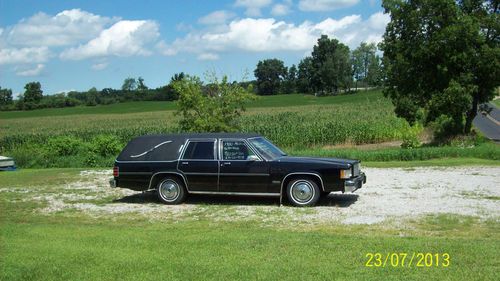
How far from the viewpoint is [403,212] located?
10500mm

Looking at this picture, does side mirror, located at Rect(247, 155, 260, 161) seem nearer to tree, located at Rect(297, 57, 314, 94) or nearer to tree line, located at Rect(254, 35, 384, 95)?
tree line, located at Rect(254, 35, 384, 95)

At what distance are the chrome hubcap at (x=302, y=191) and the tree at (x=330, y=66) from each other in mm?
113572

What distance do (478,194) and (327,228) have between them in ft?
16.7

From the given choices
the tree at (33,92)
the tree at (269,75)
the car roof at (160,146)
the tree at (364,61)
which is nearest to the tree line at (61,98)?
the tree at (33,92)

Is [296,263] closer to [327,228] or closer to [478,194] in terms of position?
[327,228]

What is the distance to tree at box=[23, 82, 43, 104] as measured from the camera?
12231 cm

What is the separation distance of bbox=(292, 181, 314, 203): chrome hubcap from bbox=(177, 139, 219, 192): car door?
71.0 inches

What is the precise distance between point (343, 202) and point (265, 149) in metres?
2.09

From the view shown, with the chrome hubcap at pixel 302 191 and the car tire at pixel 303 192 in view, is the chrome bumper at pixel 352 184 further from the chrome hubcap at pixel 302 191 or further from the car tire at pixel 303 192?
the chrome hubcap at pixel 302 191

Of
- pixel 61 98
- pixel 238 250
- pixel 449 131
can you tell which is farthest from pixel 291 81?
pixel 238 250

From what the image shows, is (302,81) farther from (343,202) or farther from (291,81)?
(343,202)

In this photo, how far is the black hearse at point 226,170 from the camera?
11641 millimetres

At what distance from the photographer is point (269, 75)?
509 feet
